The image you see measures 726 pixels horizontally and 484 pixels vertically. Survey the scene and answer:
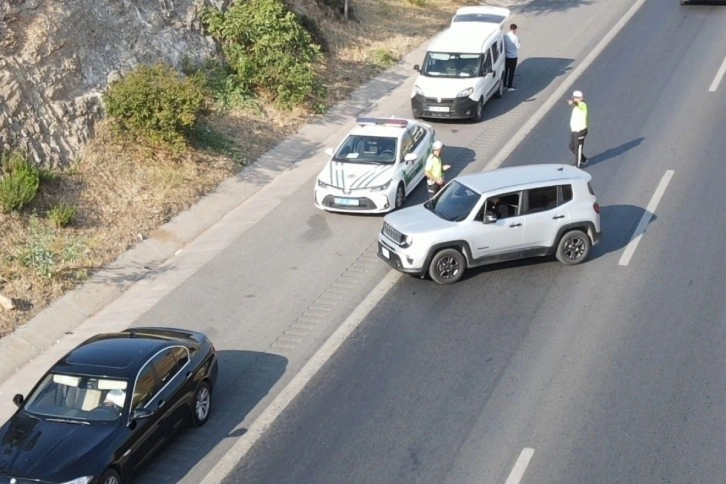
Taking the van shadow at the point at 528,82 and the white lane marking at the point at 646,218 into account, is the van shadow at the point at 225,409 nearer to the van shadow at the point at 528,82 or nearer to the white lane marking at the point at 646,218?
the white lane marking at the point at 646,218

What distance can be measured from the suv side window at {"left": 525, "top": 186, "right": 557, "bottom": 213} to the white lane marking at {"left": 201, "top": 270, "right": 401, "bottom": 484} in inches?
99.7

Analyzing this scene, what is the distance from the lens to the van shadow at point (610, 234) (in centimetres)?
1886

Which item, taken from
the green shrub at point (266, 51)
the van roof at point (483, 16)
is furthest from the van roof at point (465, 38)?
the green shrub at point (266, 51)

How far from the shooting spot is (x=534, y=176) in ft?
61.5

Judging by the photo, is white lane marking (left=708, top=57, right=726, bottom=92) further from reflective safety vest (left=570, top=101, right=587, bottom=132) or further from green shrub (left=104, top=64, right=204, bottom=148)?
green shrub (left=104, top=64, right=204, bottom=148)

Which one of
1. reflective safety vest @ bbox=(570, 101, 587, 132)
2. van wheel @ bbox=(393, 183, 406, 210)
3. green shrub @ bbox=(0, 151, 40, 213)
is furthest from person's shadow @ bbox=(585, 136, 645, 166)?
Result: green shrub @ bbox=(0, 151, 40, 213)

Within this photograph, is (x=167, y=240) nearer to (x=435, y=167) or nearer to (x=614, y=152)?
(x=435, y=167)

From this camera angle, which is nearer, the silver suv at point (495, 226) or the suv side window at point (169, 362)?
the suv side window at point (169, 362)

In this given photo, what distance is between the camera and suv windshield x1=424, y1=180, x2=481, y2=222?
18.3 metres

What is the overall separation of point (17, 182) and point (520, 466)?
36.9 ft

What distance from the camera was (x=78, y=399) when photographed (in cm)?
1373

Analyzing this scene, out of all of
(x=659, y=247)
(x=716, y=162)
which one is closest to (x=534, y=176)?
(x=659, y=247)

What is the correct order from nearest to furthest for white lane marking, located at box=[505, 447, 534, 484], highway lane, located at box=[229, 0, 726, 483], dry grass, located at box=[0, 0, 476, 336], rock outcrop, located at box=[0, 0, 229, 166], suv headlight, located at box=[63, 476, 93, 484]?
suv headlight, located at box=[63, 476, 93, 484], white lane marking, located at box=[505, 447, 534, 484], highway lane, located at box=[229, 0, 726, 483], dry grass, located at box=[0, 0, 476, 336], rock outcrop, located at box=[0, 0, 229, 166]

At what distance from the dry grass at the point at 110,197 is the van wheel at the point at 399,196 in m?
3.94
